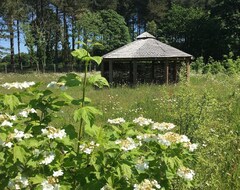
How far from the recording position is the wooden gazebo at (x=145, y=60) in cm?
2061

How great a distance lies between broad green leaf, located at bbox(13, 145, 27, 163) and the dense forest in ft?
126

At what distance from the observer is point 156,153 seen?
2477mm

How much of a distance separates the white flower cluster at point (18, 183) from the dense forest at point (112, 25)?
3829 centimetres

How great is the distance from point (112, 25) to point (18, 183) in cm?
4817

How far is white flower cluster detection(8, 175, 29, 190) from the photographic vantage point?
2.24 metres

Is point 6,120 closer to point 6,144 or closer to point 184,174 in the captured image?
point 6,144

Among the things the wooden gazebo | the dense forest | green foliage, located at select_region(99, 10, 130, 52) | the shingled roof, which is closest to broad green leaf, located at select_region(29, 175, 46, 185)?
the wooden gazebo

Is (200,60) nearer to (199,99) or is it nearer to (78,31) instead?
(78,31)

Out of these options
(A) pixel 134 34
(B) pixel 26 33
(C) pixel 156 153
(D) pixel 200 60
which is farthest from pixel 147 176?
(A) pixel 134 34

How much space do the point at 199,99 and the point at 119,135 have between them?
10.8ft

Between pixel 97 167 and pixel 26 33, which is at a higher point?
pixel 26 33

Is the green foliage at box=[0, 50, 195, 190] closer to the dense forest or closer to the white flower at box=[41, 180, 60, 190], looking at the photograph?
the white flower at box=[41, 180, 60, 190]

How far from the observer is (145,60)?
2162 cm

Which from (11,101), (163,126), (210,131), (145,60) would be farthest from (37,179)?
(145,60)
